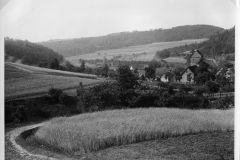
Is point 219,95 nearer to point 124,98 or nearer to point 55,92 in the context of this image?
point 124,98

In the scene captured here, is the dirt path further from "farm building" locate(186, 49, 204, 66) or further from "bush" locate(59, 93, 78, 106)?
"farm building" locate(186, 49, 204, 66)

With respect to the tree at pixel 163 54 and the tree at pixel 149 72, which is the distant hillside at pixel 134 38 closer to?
the tree at pixel 163 54

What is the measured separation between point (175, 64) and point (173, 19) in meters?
0.36

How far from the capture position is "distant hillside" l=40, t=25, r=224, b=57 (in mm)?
3572

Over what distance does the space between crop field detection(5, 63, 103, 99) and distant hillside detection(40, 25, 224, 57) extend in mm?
187

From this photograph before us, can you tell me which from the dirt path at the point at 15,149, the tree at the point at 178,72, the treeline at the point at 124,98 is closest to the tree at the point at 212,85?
the treeline at the point at 124,98

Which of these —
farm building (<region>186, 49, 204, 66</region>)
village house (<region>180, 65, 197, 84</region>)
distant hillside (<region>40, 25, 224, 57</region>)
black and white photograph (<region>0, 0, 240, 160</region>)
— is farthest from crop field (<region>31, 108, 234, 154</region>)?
distant hillside (<region>40, 25, 224, 57</region>)

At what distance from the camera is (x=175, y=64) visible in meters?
3.63

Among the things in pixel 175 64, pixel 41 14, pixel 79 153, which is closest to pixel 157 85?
pixel 175 64

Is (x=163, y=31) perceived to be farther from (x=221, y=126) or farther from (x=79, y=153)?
(x=79, y=153)

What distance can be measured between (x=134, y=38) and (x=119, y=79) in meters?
0.35

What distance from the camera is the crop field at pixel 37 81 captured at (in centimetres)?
353

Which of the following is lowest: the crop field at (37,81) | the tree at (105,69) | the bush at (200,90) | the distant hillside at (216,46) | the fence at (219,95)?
the fence at (219,95)

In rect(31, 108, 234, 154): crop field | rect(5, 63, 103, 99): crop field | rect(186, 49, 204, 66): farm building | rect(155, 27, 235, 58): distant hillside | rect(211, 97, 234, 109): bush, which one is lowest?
rect(31, 108, 234, 154): crop field
